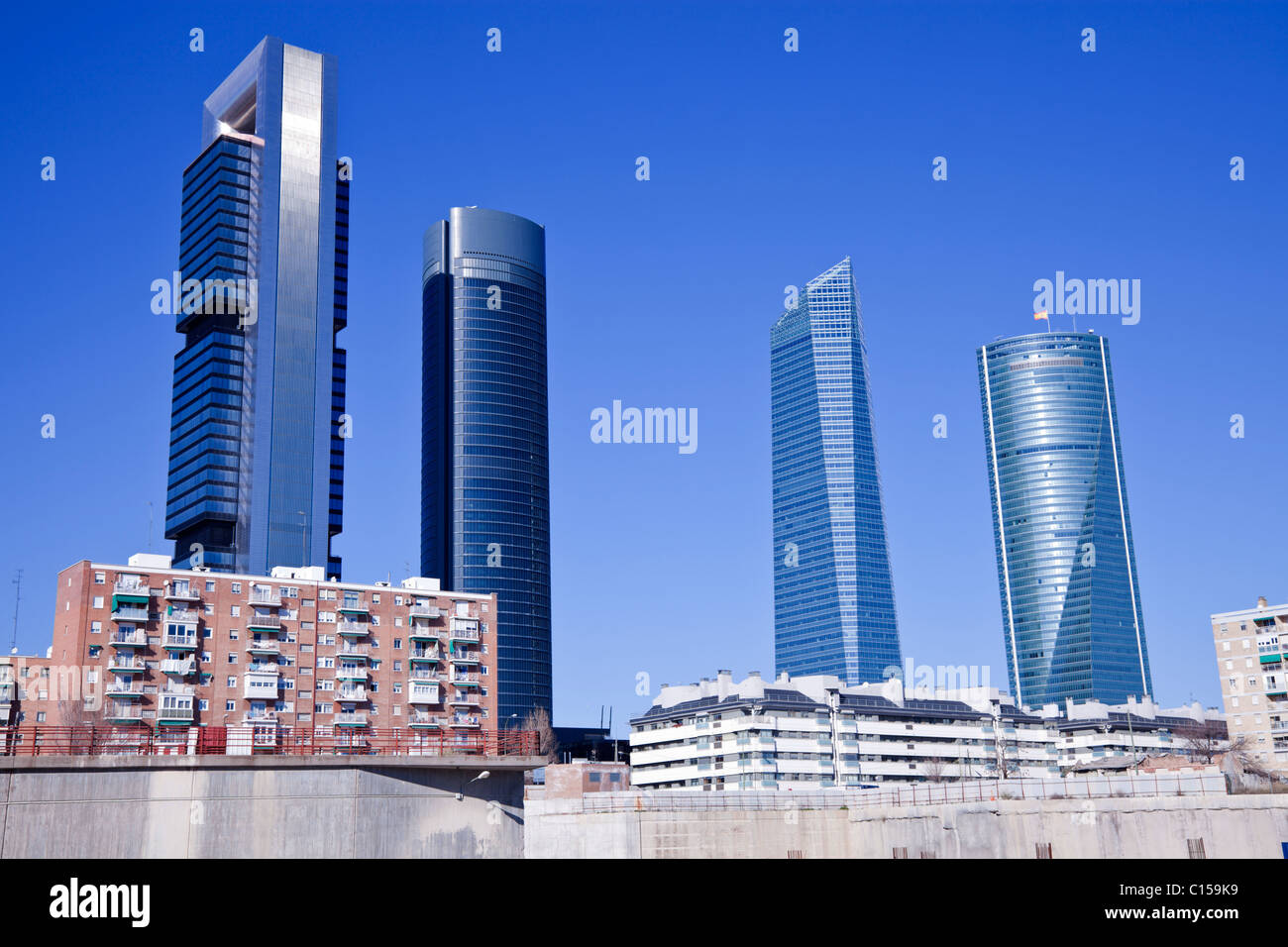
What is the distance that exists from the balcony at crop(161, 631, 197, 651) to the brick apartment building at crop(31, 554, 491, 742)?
0.37ft

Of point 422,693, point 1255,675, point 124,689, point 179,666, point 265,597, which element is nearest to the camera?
point 124,689

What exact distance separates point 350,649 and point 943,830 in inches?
3226

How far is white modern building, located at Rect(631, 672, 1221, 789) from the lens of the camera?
139 m

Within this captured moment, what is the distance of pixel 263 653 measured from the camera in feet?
394

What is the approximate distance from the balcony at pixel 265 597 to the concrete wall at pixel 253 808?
306 ft

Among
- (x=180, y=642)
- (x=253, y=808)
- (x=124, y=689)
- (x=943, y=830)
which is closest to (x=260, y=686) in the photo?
(x=180, y=642)

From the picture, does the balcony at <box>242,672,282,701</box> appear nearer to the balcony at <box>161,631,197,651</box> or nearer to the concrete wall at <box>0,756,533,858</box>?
the balcony at <box>161,631,197,651</box>

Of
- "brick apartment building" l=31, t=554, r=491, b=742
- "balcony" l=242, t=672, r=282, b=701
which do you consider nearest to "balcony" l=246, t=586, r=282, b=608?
"brick apartment building" l=31, t=554, r=491, b=742

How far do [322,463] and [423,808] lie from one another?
564ft

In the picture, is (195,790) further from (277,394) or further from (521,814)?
(277,394)

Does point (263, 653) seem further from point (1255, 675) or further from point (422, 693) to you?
point (1255, 675)
